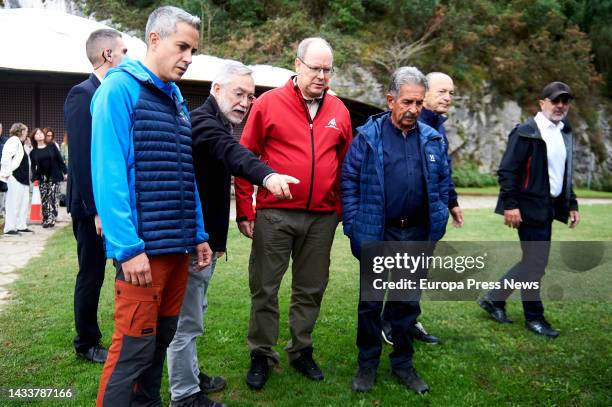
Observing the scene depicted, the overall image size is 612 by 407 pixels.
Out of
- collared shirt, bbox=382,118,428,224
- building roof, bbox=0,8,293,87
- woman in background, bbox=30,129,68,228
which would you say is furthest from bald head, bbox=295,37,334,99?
building roof, bbox=0,8,293,87

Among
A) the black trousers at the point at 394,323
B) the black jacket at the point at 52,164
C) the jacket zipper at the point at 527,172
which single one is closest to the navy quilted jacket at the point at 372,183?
the black trousers at the point at 394,323

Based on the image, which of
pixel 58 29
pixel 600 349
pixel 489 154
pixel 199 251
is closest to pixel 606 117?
pixel 489 154

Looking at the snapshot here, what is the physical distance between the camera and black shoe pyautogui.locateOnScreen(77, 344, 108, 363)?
153 inches

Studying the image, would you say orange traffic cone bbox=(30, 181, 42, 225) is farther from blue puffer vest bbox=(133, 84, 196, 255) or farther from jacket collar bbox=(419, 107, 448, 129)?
blue puffer vest bbox=(133, 84, 196, 255)

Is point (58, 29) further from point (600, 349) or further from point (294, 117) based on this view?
point (600, 349)

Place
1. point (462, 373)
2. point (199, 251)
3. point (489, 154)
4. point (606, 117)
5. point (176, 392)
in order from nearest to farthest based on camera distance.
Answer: point (199, 251) → point (176, 392) → point (462, 373) → point (489, 154) → point (606, 117)

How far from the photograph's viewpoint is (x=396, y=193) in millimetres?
3564

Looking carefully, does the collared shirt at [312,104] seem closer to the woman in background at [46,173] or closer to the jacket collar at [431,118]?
the jacket collar at [431,118]

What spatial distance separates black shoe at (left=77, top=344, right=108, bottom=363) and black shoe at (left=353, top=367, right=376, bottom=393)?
1.81 metres

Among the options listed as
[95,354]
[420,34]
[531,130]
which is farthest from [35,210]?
[420,34]

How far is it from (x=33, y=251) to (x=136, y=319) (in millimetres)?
6978

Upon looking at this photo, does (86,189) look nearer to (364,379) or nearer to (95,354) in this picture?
(95,354)

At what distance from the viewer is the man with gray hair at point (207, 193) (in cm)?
311

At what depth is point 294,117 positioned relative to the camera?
3.69 metres
